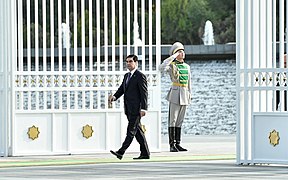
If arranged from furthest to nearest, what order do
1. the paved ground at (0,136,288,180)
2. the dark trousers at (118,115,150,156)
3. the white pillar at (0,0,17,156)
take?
the white pillar at (0,0,17,156), the dark trousers at (118,115,150,156), the paved ground at (0,136,288,180)

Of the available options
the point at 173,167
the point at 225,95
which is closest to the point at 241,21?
the point at 173,167

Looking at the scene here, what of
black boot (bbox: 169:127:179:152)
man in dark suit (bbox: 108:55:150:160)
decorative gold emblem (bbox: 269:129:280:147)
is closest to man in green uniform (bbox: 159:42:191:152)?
black boot (bbox: 169:127:179:152)

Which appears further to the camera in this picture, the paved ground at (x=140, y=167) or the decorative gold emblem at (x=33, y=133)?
the decorative gold emblem at (x=33, y=133)

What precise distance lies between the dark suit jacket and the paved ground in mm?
887

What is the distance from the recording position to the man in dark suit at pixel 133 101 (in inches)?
845

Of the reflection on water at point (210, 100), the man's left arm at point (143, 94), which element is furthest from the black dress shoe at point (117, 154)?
the reflection on water at point (210, 100)

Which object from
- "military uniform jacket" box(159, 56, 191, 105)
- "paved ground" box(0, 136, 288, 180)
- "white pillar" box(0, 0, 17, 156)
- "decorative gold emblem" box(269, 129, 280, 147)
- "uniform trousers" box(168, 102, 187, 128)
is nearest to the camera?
"paved ground" box(0, 136, 288, 180)

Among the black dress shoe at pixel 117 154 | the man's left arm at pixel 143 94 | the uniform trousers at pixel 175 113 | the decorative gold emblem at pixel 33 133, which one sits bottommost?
the black dress shoe at pixel 117 154

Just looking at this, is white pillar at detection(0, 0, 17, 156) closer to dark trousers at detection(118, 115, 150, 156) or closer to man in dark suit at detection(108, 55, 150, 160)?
man in dark suit at detection(108, 55, 150, 160)

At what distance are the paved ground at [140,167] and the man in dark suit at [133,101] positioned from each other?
380 mm

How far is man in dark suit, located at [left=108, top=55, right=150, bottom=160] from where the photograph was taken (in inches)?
845

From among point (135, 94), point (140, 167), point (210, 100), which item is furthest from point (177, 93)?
point (210, 100)

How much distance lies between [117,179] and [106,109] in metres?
5.38

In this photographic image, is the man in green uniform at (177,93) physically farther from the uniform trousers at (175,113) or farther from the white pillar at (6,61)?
the white pillar at (6,61)
